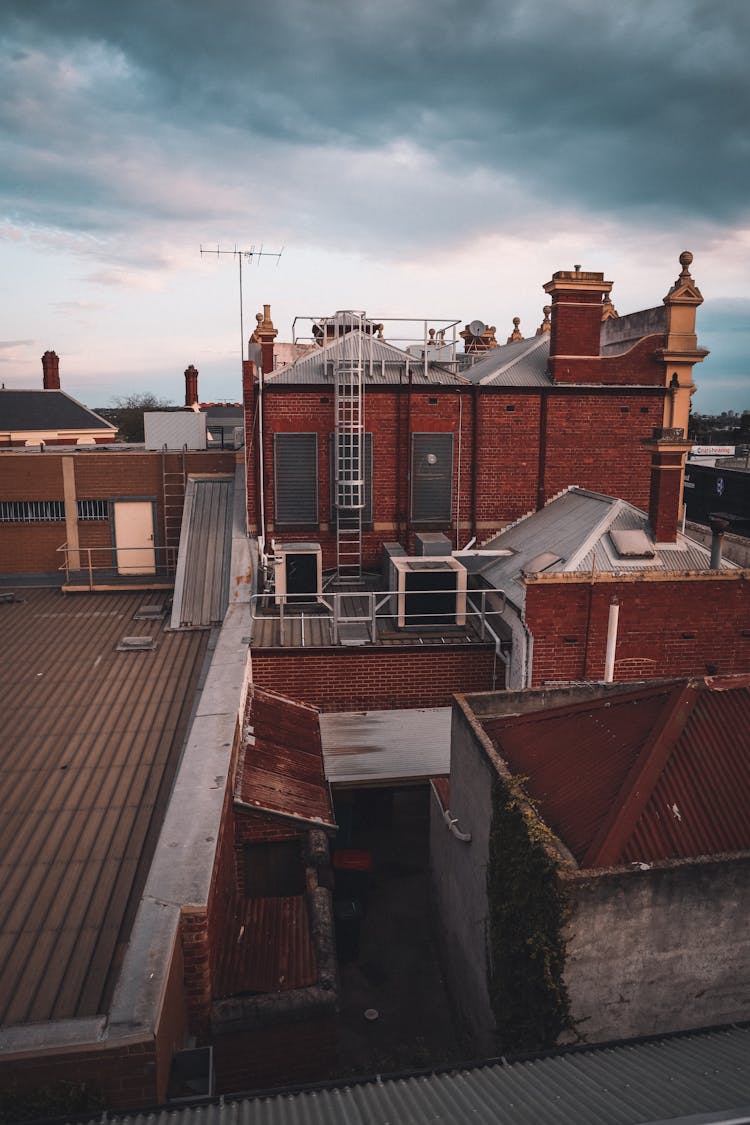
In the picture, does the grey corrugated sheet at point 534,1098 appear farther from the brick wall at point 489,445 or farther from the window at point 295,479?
the window at point 295,479

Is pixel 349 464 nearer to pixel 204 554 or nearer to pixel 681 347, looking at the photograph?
pixel 204 554

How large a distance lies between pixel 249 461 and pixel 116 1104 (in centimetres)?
1457

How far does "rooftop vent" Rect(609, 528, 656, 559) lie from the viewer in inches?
559

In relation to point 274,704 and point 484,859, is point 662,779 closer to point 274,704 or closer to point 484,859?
point 484,859

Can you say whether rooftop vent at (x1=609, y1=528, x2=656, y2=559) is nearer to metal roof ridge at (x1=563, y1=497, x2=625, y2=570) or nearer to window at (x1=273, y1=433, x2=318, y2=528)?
metal roof ridge at (x1=563, y1=497, x2=625, y2=570)

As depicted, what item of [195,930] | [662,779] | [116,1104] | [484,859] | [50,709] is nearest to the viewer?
[116,1104]

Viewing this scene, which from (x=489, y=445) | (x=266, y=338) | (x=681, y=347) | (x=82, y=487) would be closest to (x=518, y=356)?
(x=489, y=445)

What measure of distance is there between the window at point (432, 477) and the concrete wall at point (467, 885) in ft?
29.0

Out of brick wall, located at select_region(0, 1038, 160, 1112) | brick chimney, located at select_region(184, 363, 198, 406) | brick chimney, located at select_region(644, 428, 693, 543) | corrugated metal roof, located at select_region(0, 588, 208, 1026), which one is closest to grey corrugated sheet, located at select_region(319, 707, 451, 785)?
corrugated metal roof, located at select_region(0, 588, 208, 1026)

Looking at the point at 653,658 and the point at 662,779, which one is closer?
the point at 662,779

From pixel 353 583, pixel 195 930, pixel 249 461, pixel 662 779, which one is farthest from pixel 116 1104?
pixel 249 461

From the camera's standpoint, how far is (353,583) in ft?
60.2

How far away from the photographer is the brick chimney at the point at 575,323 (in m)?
18.6

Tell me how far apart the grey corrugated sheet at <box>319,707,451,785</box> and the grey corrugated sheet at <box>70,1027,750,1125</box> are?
6.67 meters
